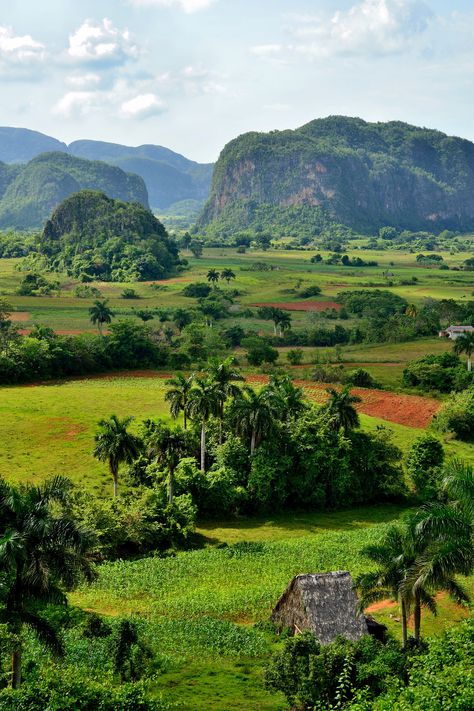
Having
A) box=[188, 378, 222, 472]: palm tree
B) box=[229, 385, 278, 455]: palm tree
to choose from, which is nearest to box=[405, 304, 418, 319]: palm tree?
box=[229, 385, 278, 455]: palm tree

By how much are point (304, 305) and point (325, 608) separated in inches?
4378

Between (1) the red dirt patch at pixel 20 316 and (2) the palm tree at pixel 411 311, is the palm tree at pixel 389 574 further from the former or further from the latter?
(1) the red dirt patch at pixel 20 316

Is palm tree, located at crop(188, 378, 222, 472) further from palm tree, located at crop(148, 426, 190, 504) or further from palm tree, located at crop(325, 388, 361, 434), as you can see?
palm tree, located at crop(325, 388, 361, 434)

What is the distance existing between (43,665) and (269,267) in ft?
568

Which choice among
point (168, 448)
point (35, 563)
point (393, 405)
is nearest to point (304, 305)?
point (393, 405)

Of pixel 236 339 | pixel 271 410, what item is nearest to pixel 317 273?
pixel 236 339

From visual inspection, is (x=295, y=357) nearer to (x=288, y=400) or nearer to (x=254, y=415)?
(x=288, y=400)

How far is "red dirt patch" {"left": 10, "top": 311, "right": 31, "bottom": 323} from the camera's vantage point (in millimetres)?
120075

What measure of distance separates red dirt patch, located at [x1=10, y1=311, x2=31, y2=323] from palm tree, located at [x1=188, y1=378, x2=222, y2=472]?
7490 cm

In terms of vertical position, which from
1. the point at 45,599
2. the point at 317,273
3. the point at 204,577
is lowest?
the point at 204,577

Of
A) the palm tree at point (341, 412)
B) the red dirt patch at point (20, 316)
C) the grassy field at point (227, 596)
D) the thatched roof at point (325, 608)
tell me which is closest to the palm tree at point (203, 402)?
the grassy field at point (227, 596)

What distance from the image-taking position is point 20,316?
123812 millimetres

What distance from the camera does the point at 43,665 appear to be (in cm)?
2452

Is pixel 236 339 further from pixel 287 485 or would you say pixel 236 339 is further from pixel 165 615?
pixel 165 615
